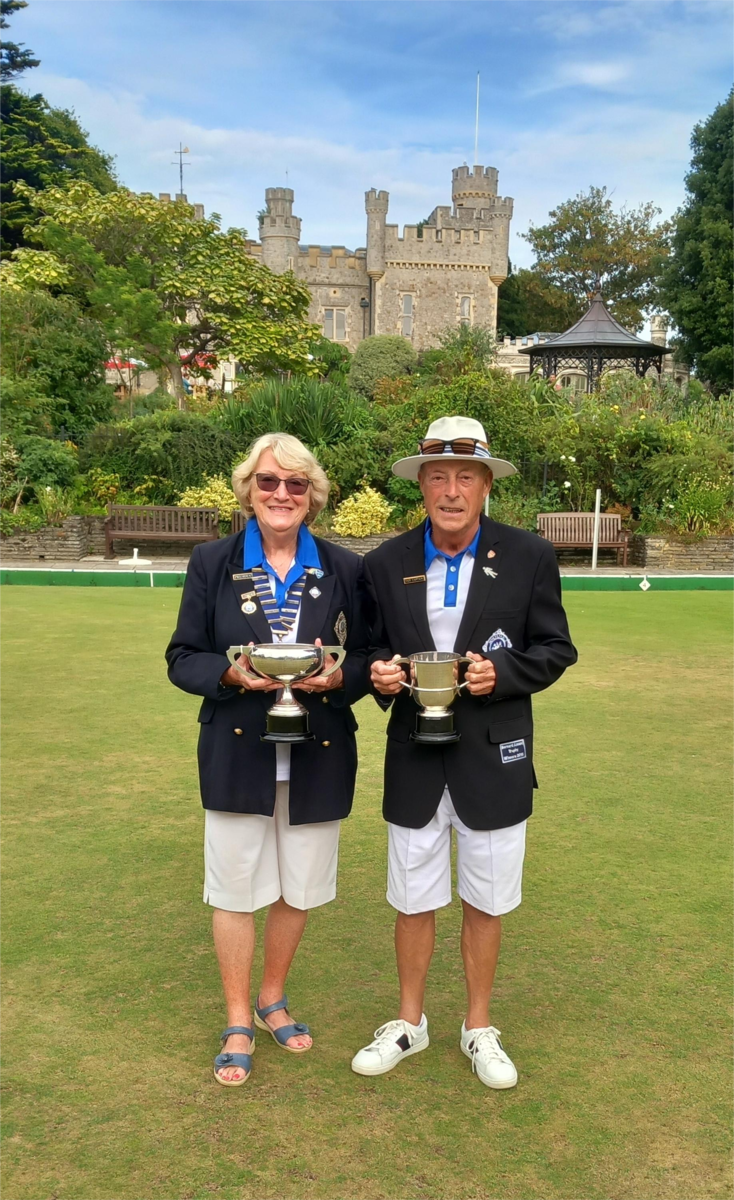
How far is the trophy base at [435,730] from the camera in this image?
255 cm

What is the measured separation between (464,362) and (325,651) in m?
18.8

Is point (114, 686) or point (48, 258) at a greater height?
point (48, 258)

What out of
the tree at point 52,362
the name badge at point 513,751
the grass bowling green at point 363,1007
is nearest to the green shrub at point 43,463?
the tree at point 52,362

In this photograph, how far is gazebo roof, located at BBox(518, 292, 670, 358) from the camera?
23.4 meters

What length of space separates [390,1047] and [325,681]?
40.1 inches

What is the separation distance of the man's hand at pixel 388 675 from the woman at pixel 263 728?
15cm

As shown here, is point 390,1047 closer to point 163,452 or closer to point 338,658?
point 338,658

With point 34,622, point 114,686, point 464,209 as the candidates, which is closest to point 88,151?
point 464,209

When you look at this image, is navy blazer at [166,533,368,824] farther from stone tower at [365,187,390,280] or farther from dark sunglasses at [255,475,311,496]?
stone tower at [365,187,390,280]

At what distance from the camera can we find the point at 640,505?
1783 centimetres

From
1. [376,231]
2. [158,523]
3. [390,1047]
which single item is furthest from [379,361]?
[390,1047]

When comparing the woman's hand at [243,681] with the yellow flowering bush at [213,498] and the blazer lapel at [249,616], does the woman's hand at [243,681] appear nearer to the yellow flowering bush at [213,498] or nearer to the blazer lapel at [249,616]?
the blazer lapel at [249,616]

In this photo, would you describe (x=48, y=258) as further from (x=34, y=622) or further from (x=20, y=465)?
(x=34, y=622)

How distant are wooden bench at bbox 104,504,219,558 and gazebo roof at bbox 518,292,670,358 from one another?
10.7 meters
